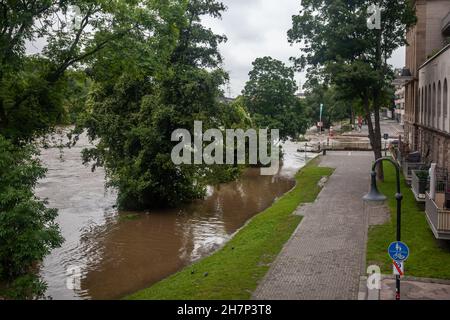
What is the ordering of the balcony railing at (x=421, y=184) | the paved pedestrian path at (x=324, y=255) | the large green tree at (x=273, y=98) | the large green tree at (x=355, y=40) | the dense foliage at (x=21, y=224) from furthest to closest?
the large green tree at (x=273, y=98)
the large green tree at (x=355, y=40)
the balcony railing at (x=421, y=184)
the paved pedestrian path at (x=324, y=255)
the dense foliage at (x=21, y=224)

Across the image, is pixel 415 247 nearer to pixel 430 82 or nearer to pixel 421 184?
pixel 421 184

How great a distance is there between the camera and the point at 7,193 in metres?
13.3

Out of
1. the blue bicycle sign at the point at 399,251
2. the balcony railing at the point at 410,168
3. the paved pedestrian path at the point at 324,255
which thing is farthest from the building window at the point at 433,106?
the blue bicycle sign at the point at 399,251

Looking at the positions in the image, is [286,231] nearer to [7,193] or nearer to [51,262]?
[51,262]

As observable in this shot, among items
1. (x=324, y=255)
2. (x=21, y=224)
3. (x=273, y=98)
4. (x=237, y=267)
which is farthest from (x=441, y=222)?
(x=273, y=98)

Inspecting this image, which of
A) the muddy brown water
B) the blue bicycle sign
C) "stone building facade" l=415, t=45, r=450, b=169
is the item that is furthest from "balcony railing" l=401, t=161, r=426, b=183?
the blue bicycle sign

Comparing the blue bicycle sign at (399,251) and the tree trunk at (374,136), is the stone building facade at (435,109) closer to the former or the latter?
the tree trunk at (374,136)

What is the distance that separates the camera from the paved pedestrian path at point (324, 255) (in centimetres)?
1384

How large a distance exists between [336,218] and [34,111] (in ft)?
44.3

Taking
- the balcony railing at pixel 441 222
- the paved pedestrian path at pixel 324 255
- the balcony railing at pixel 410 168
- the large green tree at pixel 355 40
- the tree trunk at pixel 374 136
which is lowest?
the paved pedestrian path at pixel 324 255

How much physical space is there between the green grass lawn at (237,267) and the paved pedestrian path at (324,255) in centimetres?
46

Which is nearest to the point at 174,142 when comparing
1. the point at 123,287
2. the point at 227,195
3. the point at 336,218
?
the point at 227,195

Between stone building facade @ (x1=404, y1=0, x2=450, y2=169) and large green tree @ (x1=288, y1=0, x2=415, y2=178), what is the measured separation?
8.35 ft

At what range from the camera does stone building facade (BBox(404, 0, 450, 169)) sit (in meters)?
24.3
